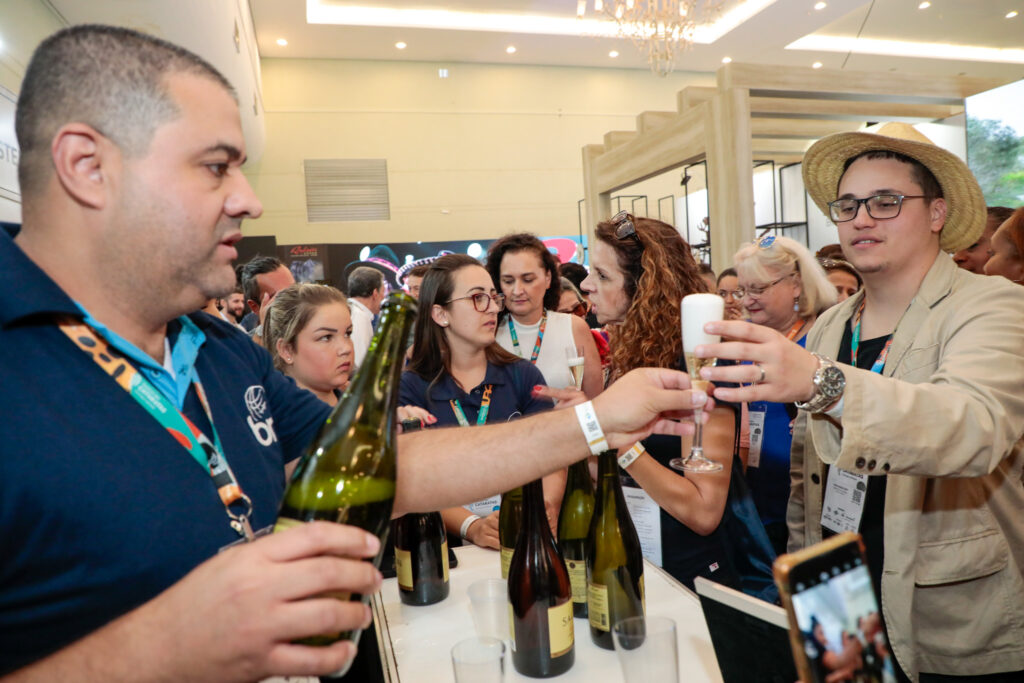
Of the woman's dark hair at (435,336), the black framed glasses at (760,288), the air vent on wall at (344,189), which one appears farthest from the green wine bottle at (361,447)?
the air vent on wall at (344,189)

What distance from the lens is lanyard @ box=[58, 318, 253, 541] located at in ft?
3.11

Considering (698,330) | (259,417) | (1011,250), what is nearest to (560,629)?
(698,330)

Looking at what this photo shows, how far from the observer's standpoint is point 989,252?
3674mm

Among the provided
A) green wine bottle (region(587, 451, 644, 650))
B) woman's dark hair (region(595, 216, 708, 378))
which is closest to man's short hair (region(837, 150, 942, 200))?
woman's dark hair (region(595, 216, 708, 378))

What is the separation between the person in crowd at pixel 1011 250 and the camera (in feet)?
9.86

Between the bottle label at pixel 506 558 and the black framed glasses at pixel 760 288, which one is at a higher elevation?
the black framed glasses at pixel 760 288

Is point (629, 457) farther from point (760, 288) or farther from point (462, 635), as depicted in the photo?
point (760, 288)

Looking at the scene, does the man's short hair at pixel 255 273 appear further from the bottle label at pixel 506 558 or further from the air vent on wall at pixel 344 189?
the air vent on wall at pixel 344 189

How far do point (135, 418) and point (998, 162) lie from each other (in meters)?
6.28

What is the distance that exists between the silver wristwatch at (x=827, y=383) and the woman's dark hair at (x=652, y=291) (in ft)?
2.71

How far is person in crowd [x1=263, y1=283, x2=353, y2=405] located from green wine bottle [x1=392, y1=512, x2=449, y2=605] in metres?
1.41

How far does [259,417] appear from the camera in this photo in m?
1.26

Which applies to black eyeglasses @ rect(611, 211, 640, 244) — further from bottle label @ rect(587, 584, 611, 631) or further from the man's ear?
the man's ear

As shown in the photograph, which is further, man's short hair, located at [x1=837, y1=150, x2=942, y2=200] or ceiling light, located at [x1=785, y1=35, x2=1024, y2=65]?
ceiling light, located at [x1=785, y1=35, x2=1024, y2=65]
